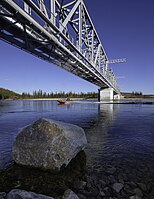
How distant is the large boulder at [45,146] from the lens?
13.7 ft

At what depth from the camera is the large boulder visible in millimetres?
4184

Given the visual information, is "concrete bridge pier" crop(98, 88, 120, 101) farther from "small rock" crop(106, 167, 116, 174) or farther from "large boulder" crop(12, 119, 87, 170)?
"large boulder" crop(12, 119, 87, 170)

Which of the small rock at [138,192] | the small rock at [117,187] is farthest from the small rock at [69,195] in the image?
the small rock at [138,192]

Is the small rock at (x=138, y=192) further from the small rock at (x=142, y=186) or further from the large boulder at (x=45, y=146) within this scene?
the large boulder at (x=45, y=146)

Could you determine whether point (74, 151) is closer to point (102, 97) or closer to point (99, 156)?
point (99, 156)

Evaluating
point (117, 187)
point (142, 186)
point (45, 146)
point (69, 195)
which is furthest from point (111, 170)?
point (45, 146)

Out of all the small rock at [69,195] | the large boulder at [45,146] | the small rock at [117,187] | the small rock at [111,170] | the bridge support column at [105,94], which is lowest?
the small rock at [117,187]

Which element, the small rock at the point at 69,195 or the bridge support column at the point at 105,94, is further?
the bridge support column at the point at 105,94

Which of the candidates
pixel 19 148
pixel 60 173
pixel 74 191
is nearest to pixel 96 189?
pixel 74 191

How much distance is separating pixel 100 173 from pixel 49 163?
153 cm

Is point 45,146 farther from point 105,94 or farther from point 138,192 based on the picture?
point 105,94

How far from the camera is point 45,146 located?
4238 mm

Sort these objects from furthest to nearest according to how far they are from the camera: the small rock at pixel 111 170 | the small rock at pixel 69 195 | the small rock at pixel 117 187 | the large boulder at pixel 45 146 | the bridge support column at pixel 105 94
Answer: the bridge support column at pixel 105 94
the small rock at pixel 111 170
the large boulder at pixel 45 146
the small rock at pixel 117 187
the small rock at pixel 69 195

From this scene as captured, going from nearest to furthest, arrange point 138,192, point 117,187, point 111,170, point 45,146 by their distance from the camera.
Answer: point 138,192, point 117,187, point 45,146, point 111,170
